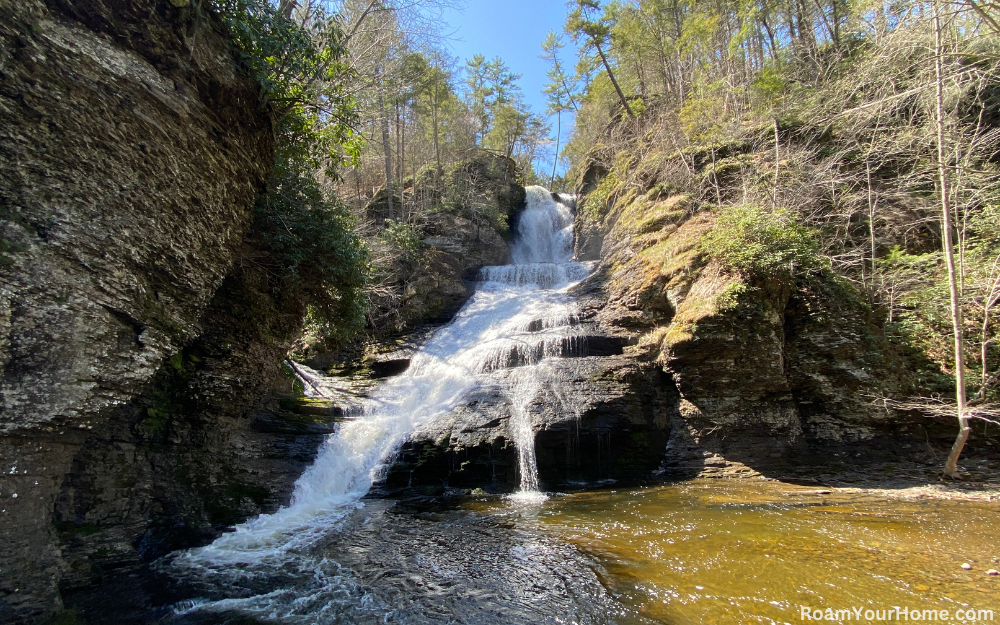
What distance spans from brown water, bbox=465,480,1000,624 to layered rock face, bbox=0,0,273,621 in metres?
5.53

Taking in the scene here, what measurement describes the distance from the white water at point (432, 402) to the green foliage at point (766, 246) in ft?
14.5

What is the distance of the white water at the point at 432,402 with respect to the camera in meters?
5.87

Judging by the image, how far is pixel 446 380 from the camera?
11781 mm

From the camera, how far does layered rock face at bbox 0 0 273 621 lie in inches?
138

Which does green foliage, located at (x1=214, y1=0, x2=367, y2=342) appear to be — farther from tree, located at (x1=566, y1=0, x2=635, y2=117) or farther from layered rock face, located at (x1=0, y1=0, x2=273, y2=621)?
tree, located at (x1=566, y1=0, x2=635, y2=117)

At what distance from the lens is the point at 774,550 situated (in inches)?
193

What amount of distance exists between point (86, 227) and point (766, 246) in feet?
38.1

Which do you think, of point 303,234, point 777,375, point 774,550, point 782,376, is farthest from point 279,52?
point 782,376

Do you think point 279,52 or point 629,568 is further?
point 279,52

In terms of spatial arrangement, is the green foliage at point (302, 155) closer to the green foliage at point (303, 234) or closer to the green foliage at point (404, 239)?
the green foliage at point (303, 234)

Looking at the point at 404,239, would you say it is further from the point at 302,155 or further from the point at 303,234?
the point at 303,234

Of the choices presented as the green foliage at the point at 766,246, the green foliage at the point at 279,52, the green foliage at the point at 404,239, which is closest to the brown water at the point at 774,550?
the green foliage at the point at 766,246

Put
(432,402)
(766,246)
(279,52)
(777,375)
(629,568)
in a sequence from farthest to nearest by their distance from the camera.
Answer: (432,402) → (766,246) → (777,375) → (279,52) → (629,568)

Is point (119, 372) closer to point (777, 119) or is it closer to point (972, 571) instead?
point (972, 571)
